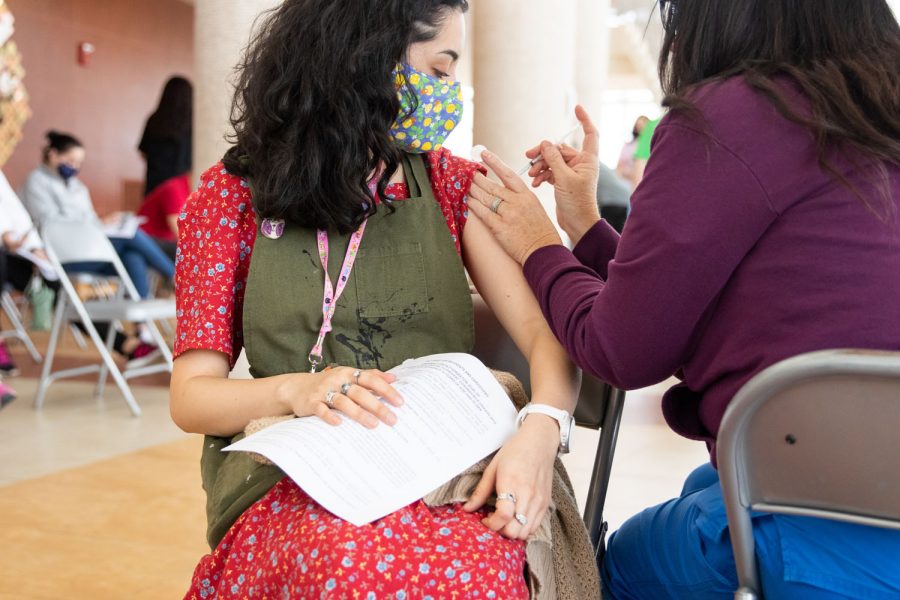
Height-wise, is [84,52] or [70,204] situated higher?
[84,52]

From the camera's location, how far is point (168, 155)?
22.4ft

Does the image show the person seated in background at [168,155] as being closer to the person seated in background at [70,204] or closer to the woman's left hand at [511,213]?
the person seated in background at [70,204]

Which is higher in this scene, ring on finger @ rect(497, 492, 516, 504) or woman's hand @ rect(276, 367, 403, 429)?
woman's hand @ rect(276, 367, 403, 429)

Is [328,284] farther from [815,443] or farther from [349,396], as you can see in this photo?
[815,443]

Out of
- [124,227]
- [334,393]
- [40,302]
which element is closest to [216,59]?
[334,393]

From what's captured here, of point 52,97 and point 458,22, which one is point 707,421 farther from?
point 52,97

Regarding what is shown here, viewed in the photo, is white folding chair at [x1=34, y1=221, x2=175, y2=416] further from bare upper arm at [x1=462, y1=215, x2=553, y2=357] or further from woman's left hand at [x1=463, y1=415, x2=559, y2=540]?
woman's left hand at [x1=463, y1=415, x2=559, y2=540]

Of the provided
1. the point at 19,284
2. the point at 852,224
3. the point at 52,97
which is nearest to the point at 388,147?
the point at 852,224

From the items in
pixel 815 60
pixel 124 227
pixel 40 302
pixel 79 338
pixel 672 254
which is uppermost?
pixel 815 60

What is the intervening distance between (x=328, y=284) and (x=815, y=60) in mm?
770

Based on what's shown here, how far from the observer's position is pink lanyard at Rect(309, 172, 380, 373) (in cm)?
150

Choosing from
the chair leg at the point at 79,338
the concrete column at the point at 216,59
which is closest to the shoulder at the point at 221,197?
the concrete column at the point at 216,59

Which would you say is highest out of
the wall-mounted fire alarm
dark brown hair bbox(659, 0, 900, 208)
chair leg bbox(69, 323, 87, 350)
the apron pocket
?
dark brown hair bbox(659, 0, 900, 208)

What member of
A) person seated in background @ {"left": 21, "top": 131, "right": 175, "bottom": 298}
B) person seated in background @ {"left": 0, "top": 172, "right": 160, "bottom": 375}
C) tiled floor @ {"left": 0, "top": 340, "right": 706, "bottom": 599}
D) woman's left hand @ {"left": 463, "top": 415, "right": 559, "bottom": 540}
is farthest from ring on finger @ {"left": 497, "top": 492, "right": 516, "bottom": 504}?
person seated in background @ {"left": 21, "top": 131, "right": 175, "bottom": 298}
